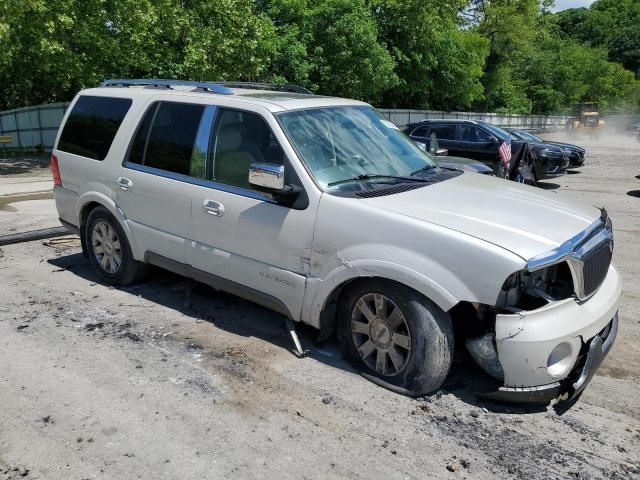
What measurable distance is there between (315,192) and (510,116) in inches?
1780

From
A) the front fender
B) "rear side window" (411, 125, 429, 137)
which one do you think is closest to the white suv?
the front fender

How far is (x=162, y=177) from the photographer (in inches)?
195

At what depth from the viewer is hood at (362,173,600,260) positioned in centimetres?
345

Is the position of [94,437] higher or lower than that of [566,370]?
lower

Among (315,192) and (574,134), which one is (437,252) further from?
(574,134)

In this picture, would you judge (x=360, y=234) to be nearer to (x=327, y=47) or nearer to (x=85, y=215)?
(x=85, y=215)

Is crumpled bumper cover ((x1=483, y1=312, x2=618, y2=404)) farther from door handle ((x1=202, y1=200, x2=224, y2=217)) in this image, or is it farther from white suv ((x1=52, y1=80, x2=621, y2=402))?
door handle ((x1=202, y1=200, x2=224, y2=217))

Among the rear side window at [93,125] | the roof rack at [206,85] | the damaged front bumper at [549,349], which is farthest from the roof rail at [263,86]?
the damaged front bumper at [549,349]

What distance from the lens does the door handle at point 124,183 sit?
17.1 feet

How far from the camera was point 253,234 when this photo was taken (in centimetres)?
430

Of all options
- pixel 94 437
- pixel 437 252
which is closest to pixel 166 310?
pixel 94 437

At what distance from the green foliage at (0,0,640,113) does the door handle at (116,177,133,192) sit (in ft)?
33.4

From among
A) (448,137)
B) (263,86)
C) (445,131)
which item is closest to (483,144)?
(448,137)

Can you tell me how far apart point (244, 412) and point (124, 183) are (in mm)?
2591
